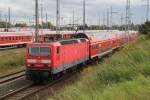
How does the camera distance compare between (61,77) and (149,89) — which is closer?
(149,89)

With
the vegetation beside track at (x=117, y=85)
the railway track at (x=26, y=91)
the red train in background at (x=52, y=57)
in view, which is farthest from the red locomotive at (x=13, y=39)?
the vegetation beside track at (x=117, y=85)

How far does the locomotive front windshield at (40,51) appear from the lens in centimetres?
2236

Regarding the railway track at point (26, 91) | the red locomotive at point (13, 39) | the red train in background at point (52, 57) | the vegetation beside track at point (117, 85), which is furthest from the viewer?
the red locomotive at point (13, 39)

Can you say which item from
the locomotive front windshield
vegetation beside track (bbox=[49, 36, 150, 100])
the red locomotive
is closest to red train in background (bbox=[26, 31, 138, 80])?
the locomotive front windshield

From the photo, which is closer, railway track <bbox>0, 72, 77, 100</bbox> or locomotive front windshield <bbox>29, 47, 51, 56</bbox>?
railway track <bbox>0, 72, 77, 100</bbox>

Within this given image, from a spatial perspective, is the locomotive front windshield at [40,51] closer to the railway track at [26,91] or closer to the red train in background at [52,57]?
the red train in background at [52,57]

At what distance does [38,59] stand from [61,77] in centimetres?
338

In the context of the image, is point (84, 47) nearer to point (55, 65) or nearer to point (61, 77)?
point (61, 77)

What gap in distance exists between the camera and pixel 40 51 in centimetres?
2258

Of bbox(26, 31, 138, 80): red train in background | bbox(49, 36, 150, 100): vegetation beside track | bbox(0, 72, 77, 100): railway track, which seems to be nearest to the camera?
bbox(49, 36, 150, 100): vegetation beside track

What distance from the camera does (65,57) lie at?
2467cm

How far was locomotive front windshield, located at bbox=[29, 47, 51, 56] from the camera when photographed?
2236cm

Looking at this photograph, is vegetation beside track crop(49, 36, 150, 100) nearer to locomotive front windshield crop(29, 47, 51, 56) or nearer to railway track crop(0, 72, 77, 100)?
railway track crop(0, 72, 77, 100)

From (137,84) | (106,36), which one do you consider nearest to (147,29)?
(106,36)
